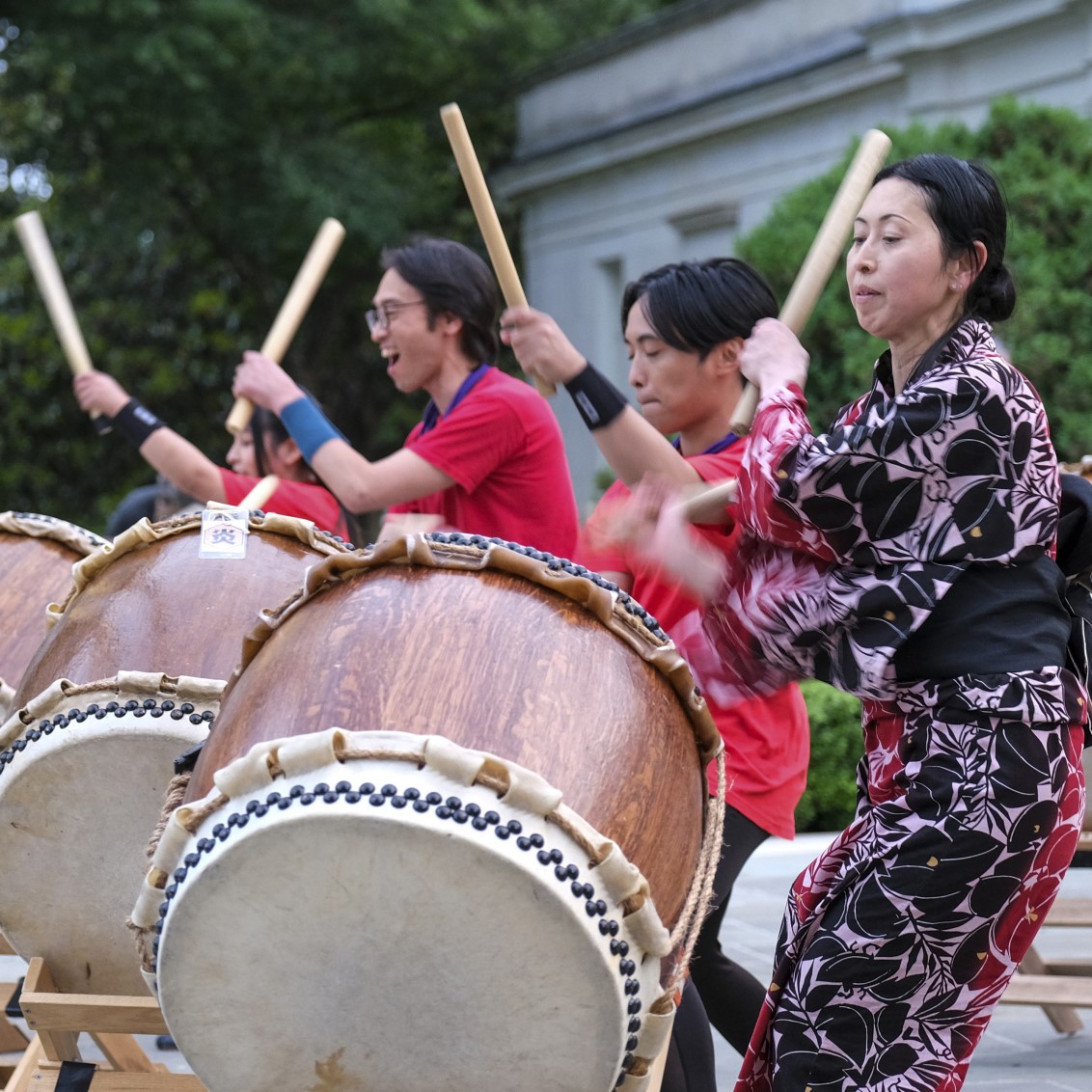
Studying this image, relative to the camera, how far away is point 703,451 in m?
2.85

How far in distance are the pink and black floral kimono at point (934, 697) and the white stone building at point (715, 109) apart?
8.04 metres

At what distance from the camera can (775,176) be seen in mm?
12195

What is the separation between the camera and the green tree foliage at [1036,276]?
7.55 m

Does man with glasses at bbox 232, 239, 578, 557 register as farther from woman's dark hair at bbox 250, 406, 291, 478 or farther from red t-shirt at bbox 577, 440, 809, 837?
woman's dark hair at bbox 250, 406, 291, 478

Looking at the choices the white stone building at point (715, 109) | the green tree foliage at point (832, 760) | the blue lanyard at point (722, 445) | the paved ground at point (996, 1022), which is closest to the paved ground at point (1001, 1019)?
the paved ground at point (996, 1022)

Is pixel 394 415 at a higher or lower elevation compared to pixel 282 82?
lower

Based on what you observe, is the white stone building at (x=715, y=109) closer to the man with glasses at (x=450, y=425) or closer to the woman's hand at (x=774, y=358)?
the man with glasses at (x=450, y=425)

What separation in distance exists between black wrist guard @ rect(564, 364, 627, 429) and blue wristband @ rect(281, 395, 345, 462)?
892 millimetres

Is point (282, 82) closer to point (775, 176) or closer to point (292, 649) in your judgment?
point (775, 176)

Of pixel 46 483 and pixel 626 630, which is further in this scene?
pixel 46 483

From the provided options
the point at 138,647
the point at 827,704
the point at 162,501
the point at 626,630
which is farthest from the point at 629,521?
the point at 162,501

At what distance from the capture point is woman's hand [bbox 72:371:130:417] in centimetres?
420

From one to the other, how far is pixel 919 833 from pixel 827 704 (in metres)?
4.38

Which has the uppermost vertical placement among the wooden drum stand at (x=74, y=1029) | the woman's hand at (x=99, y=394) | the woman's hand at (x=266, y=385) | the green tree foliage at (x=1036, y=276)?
the green tree foliage at (x=1036, y=276)
